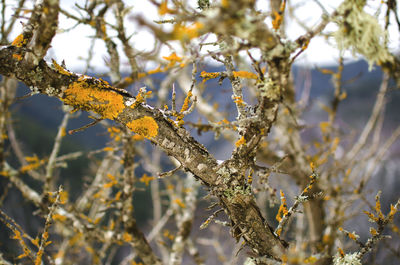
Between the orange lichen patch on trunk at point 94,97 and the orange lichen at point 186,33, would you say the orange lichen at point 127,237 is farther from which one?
the orange lichen at point 186,33

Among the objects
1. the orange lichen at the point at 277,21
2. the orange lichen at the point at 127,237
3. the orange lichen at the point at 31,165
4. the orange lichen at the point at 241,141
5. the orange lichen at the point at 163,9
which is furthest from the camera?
the orange lichen at the point at 31,165

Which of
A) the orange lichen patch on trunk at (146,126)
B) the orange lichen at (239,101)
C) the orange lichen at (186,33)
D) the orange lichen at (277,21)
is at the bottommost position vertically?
the orange lichen at (186,33)

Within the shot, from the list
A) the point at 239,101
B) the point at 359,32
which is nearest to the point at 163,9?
the point at 239,101

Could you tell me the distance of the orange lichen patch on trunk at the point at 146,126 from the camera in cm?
121

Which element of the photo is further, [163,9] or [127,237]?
[127,237]

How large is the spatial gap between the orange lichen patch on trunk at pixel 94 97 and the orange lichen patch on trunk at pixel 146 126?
93mm

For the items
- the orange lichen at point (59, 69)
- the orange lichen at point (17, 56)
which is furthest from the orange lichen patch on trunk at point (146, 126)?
the orange lichen at point (17, 56)

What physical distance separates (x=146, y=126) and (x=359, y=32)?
88 cm

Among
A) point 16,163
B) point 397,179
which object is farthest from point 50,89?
point 397,179

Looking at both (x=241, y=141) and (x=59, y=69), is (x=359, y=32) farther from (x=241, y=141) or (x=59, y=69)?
(x=59, y=69)

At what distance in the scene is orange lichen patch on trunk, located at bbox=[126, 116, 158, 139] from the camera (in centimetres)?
121

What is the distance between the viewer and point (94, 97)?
1.20 m

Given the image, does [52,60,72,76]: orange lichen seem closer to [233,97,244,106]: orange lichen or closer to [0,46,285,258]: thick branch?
[0,46,285,258]: thick branch

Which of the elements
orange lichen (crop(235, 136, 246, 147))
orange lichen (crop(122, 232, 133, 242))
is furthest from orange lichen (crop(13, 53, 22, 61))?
orange lichen (crop(122, 232, 133, 242))
